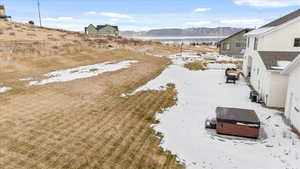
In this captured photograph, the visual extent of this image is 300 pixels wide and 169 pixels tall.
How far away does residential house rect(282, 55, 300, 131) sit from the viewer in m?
10.0

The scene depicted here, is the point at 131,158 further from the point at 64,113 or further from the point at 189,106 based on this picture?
the point at 189,106

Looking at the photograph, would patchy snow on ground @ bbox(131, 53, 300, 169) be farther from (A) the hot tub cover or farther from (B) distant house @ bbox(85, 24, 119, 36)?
(B) distant house @ bbox(85, 24, 119, 36)

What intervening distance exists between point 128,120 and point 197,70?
18856 millimetres

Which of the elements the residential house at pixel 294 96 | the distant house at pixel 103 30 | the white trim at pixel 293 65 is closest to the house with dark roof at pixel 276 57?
the white trim at pixel 293 65

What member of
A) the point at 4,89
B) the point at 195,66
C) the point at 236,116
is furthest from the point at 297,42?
the point at 4,89

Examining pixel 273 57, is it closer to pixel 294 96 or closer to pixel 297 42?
pixel 297 42

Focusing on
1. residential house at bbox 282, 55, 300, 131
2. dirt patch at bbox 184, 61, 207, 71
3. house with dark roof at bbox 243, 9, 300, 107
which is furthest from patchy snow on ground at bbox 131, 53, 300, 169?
dirt patch at bbox 184, 61, 207, 71

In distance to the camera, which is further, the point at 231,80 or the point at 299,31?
the point at 231,80

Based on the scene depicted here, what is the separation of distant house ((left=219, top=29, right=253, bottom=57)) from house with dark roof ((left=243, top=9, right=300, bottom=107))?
82.5 ft

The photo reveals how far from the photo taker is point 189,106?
45.0 ft

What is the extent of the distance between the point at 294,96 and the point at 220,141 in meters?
5.00

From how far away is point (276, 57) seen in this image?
48.5 ft

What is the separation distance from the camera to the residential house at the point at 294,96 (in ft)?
32.9

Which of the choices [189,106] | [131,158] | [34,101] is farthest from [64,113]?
[189,106]
